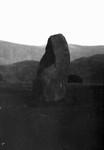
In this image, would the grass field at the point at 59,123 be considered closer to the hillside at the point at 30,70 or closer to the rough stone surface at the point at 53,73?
the rough stone surface at the point at 53,73

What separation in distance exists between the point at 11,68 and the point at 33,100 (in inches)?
877

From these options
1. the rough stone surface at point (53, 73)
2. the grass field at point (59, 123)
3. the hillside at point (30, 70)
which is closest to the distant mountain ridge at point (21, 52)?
the hillside at point (30, 70)

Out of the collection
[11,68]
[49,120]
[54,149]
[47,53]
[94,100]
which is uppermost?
[47,53]

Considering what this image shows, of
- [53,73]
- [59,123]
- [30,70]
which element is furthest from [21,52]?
[59,123]

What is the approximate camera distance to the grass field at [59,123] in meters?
5.18

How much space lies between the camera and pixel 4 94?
6.41 meters

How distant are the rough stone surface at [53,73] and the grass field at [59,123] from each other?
0.19 m

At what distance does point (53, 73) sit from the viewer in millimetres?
6047

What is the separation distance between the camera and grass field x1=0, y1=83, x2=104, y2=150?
518 centimetres

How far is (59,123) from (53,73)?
3.65 feet

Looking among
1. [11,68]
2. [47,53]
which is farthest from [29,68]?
[47,53]

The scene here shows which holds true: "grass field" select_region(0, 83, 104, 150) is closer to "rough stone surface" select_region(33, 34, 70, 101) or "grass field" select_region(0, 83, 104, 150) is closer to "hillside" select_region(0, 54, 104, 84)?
"rough stone surface" select_region(33, 34, 70, 101)

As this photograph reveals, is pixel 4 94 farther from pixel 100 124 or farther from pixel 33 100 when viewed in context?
pixel 100 124

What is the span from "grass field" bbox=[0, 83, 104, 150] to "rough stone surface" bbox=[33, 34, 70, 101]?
192 millimetres
